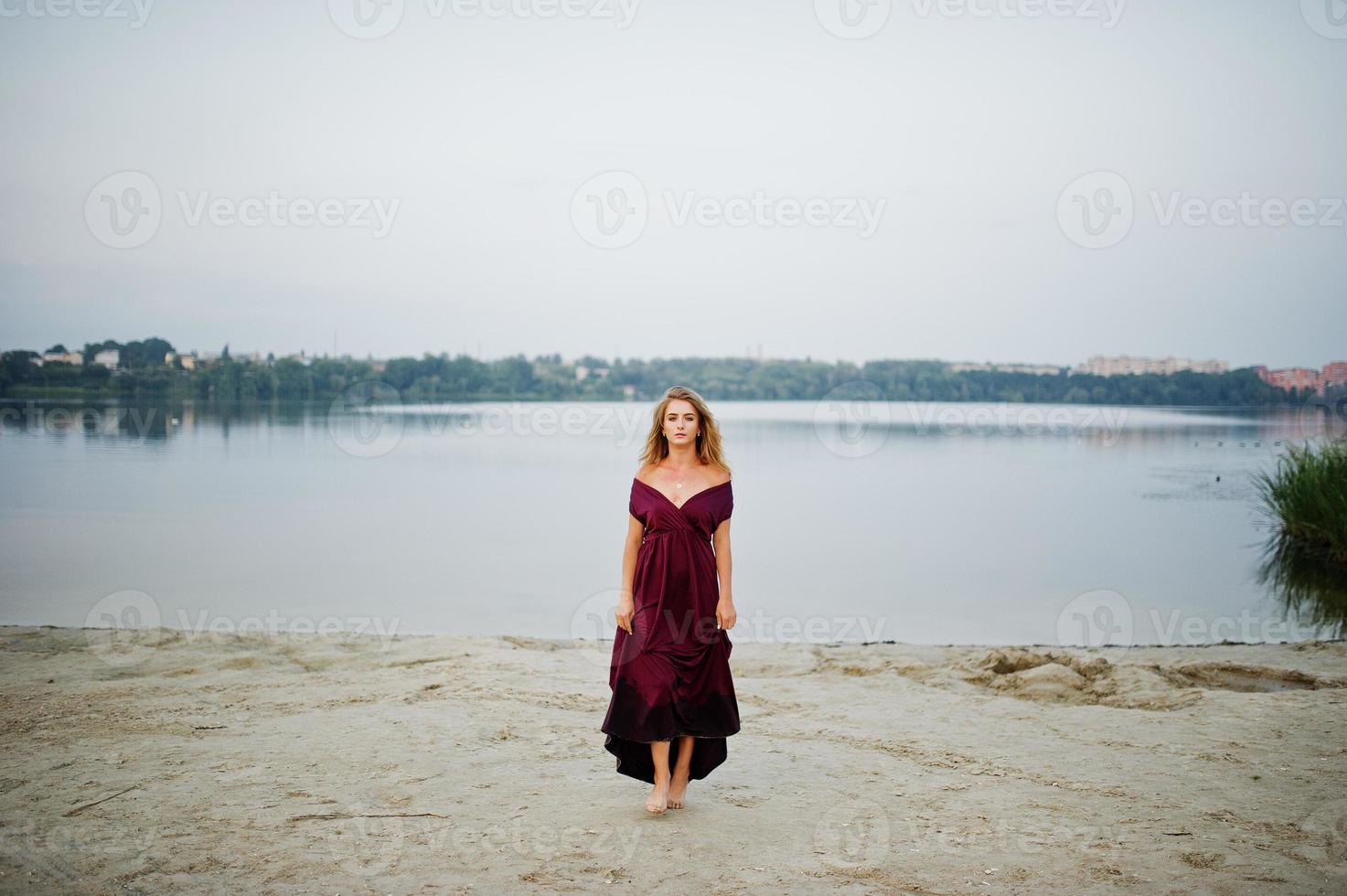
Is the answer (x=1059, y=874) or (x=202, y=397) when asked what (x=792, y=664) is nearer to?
(x=1059, y=874)

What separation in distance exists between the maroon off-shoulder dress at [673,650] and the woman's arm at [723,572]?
0.03 metres

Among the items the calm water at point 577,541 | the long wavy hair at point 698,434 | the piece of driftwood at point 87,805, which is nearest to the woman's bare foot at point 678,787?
the long wavy hair at point 698,434

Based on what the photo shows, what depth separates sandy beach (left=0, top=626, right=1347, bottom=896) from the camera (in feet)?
12.9

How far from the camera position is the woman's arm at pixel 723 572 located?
4.60 meters

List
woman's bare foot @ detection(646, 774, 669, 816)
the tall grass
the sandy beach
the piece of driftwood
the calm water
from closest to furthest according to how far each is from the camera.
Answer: the sandy beach
the piece of driftwood
woman's bare foot @ detection(646, 774, 669, 816)
the calm water
the tall grass

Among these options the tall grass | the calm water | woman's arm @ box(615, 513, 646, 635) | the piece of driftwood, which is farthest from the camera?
the tall grass

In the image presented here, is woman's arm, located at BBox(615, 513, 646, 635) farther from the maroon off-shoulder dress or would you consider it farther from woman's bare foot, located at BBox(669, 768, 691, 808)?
woman's bare foot, located at BBox(669, 768, 691, 808)

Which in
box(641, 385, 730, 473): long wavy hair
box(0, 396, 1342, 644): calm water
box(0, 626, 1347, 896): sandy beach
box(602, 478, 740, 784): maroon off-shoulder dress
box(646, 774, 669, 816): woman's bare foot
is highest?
box(641, 385, 730, 473): long wavy hair

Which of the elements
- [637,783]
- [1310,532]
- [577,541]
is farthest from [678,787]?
[1310,532]

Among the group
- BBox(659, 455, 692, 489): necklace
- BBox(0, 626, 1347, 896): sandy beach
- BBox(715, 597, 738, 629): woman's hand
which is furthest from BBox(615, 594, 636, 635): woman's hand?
BBox(0, 626, 1347, 896): sandy beach

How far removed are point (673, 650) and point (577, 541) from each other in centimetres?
1350

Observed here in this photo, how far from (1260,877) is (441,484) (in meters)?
24.6

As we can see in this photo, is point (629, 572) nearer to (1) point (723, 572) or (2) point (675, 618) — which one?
(2) point (675, 618)

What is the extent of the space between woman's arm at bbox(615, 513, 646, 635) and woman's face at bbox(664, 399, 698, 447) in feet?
1.38
